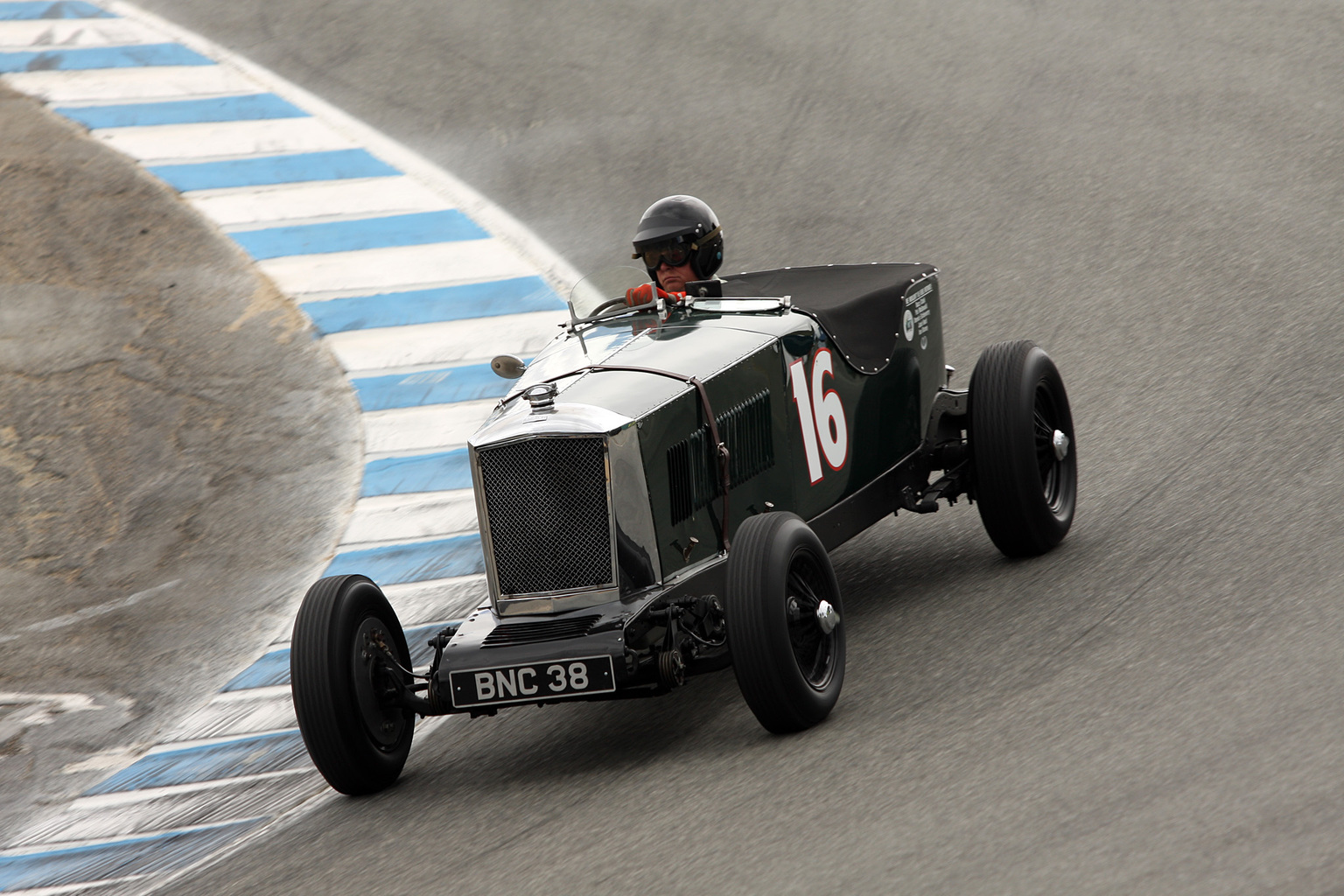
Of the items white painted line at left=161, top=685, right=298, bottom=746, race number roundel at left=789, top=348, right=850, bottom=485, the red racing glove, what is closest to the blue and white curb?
white painted line at left=161, top=685, right=298, bottom=746

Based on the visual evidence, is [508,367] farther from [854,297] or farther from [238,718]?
[238,718]

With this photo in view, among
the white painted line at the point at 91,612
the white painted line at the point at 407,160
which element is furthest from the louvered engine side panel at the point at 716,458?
the white painted line at the point at 407,160

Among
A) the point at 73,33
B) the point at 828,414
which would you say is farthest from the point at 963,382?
the point at 73,33

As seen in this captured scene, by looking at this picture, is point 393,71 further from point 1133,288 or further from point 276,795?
point 276,795

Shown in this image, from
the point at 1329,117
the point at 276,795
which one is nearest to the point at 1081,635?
the point at 276,795

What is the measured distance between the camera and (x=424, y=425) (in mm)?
9148

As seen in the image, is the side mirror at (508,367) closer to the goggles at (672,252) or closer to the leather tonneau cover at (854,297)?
the goggles at (672,252)

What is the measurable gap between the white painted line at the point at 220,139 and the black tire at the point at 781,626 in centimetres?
860

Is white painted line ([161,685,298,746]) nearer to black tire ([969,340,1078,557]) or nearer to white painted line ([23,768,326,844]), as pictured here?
white painted line ([23,768,326,844])

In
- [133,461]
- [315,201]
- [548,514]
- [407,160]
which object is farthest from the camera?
[407,160]

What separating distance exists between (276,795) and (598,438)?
80.1 inches

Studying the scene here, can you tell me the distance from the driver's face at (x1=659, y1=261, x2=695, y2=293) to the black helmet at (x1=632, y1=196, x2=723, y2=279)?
0.02 m

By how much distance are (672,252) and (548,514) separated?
5.62ft

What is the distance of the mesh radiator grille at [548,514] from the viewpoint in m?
5.44
